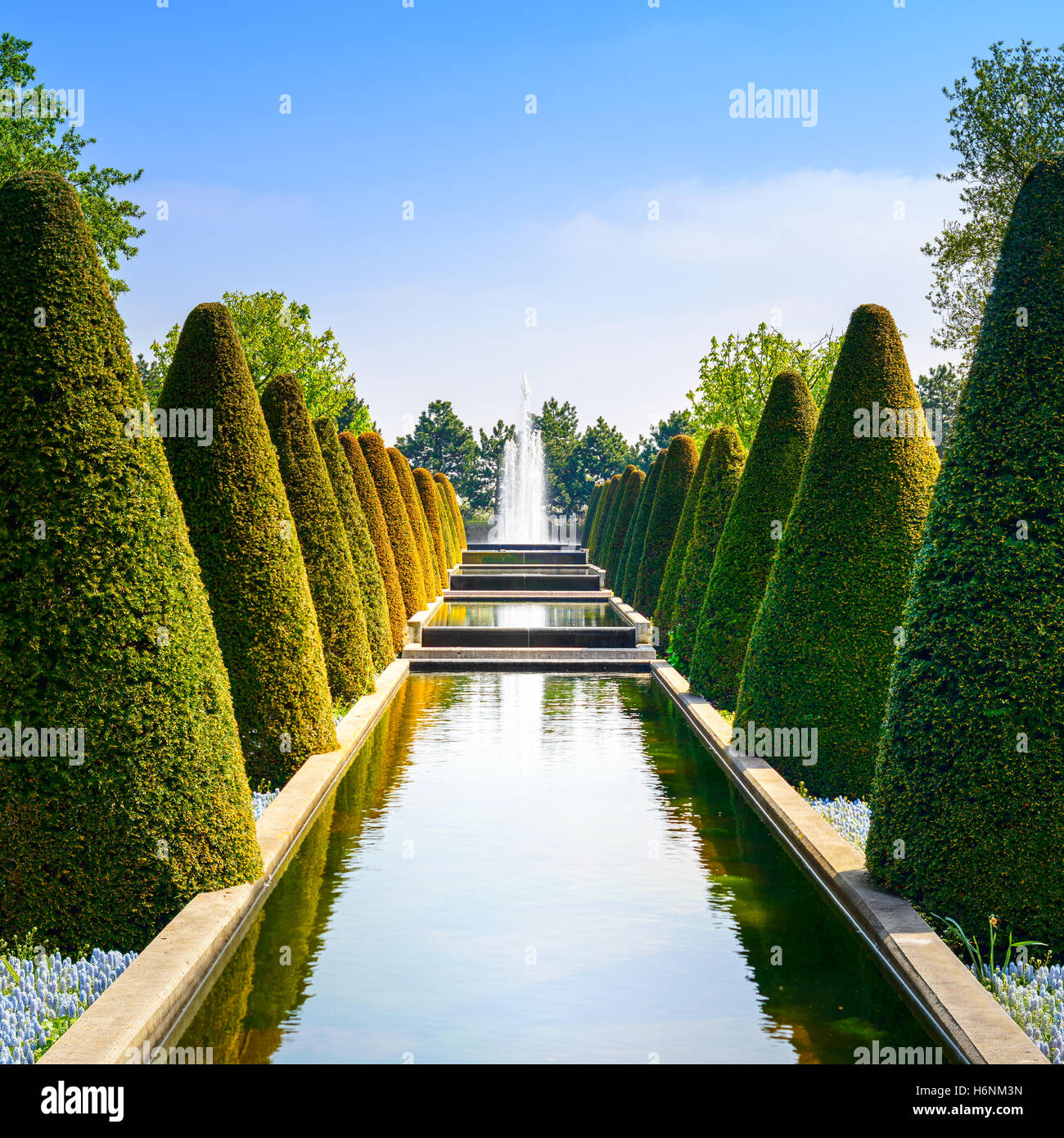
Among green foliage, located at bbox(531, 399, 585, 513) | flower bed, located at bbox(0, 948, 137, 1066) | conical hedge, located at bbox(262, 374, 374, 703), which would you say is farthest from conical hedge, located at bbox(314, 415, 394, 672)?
green foliage, located at bbox(531, 399, 585, 513)

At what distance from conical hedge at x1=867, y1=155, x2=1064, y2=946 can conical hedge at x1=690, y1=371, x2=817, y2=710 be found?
6277 millimetres

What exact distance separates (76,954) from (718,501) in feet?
40.6

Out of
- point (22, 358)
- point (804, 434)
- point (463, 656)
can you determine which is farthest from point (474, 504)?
point (22, 358)

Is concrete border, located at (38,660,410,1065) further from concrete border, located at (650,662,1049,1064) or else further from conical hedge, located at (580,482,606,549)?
conical hedge, located at (580,482,606,549)

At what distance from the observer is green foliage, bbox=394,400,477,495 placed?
309ft

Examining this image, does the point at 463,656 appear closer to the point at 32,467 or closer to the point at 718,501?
the point at 718,501

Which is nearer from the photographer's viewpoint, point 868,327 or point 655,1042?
point 655,1042

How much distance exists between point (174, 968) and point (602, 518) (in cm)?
3933

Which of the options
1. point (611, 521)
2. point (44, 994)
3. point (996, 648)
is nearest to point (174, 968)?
point (44, 994)

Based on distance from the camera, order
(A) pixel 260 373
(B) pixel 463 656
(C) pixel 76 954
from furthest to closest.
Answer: (A) pixel 260 373 < (B) pixel 463 656 < (C) pixel 76 954

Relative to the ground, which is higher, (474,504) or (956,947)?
(474,504)

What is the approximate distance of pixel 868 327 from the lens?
10.9 metres

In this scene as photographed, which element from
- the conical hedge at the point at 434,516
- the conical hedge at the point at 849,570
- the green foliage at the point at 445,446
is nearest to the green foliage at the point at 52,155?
the conical hedge at the point at 434,516

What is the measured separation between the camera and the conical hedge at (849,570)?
10336mm
